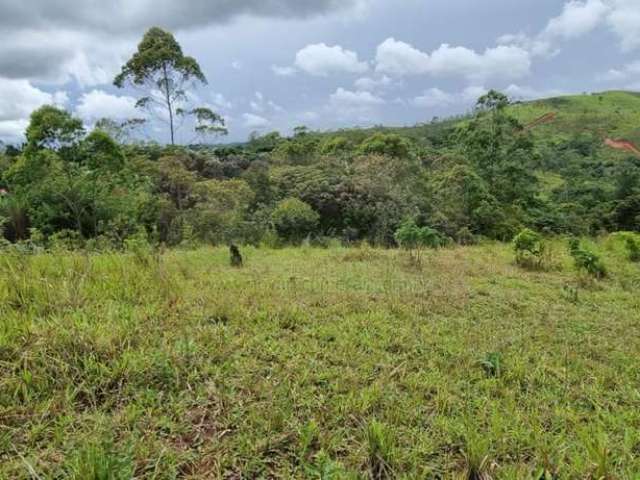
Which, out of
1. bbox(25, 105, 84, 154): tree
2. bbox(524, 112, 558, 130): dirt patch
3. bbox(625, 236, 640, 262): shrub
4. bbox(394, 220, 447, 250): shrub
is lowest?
bbox(625, 236, 640, 262): shrub

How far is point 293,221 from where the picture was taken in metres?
11.3

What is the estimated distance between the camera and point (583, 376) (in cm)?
299

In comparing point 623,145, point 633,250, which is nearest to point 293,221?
point 633,250

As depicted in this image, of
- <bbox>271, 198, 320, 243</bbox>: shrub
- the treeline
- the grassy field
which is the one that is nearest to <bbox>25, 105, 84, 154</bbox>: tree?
the treeline

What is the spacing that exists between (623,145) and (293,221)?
44.7 m

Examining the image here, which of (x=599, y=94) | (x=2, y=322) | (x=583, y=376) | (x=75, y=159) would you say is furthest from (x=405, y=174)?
(x=599, y=94)

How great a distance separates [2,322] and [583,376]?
381 centimetres

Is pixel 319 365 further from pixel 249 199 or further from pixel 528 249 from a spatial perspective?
pixel 249 199

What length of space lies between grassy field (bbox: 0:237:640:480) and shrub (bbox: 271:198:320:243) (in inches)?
271

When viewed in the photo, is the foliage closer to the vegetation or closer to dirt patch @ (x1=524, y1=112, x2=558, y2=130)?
the vegetation

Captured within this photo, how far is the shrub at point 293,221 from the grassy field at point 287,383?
6876mm

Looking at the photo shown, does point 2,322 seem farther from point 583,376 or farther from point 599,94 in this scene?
point 599,94

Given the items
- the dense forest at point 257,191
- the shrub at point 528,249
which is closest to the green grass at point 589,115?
the dense forest at point 257,191

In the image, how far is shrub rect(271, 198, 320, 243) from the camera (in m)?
11.3
